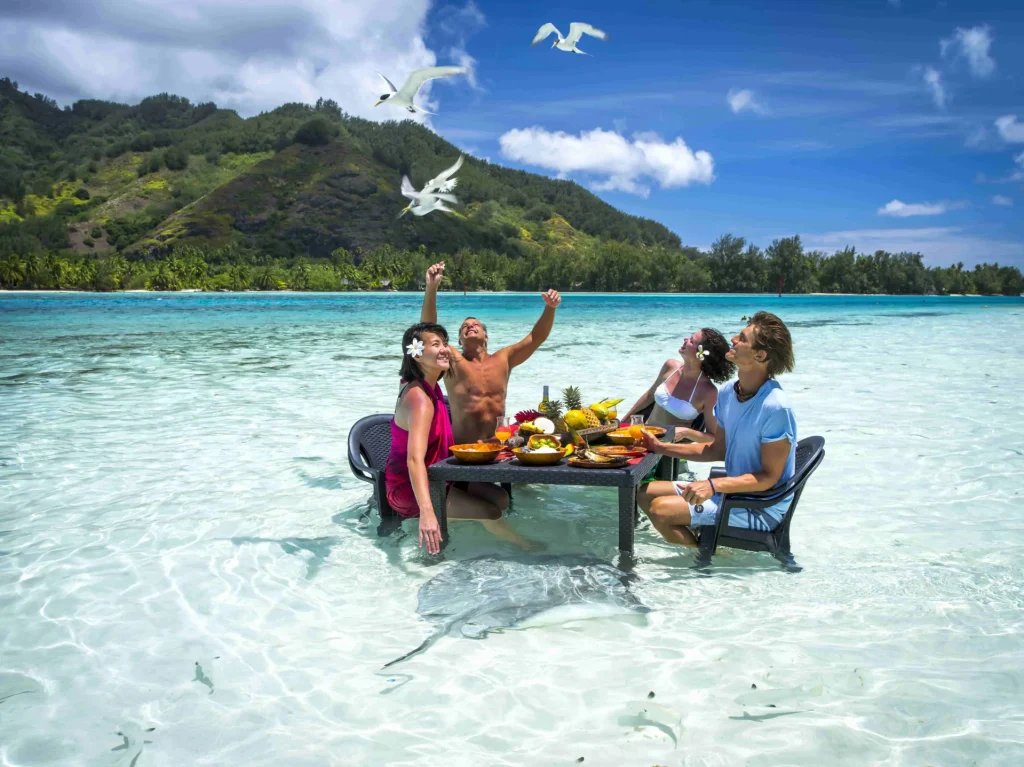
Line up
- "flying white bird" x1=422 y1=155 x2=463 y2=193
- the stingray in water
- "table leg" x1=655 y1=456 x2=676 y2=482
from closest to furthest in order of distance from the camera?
the stingray in water, "table leg" x1=655 y1=456 x2=676 y2=482, "flying white bird" x1=422 y1=155 x2=463 y2=193

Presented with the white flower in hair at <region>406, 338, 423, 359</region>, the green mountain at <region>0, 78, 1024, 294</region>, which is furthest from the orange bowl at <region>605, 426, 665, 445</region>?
the green mountain at <region>0, 78, 1024, 294</region>

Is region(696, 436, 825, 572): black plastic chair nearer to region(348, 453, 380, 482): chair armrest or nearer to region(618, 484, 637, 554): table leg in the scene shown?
region(618, 484, 637, 554): table leg

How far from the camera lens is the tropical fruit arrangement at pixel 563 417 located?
15.9 ft

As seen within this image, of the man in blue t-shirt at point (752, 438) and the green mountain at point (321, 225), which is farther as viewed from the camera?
the green mountain at point (321, 225)

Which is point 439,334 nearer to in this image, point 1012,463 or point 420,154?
point 1012,463

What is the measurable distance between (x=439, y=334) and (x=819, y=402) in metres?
8.64

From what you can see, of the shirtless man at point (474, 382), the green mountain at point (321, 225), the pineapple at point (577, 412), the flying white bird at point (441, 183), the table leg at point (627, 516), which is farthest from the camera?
the green mountain at point (321, 225)

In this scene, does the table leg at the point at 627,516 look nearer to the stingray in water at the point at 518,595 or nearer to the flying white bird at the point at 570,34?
the stingray in water at the point at 518,595

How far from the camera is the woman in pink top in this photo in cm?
432

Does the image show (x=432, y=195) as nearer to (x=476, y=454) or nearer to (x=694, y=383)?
(x=694, y=383)

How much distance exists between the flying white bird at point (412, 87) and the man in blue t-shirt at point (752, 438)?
6129 millimetres

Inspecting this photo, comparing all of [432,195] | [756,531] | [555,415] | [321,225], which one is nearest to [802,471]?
[756,531]

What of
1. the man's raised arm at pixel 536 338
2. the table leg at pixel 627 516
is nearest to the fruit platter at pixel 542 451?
the table leg at pixel 627 516

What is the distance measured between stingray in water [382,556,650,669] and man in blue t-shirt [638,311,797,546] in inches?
21.8
